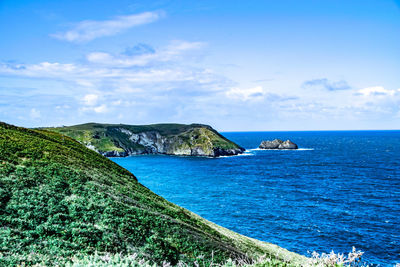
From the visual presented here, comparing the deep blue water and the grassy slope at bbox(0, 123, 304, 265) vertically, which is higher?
the grassy slope at bbox(0, 123, 304, 265)

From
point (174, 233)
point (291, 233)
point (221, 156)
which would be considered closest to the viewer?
point (174, 233)

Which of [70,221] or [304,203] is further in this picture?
[304,203]

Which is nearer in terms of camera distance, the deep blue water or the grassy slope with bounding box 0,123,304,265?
the grassy slope with bounding box 0,123,304,265

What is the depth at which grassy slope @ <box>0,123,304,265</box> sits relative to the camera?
615 inches

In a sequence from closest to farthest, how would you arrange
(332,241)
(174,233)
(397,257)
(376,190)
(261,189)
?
1. (174,233)
2. (397,257)
3. (332,241)
4. (376,190)
5. (261,189)

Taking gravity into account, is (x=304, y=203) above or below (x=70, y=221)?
below

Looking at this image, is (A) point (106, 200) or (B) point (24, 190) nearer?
(B) point (24, 190)

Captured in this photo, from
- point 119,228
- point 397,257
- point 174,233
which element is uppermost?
point 119,228

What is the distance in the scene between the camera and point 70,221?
19016 mm

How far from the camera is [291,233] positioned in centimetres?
5022

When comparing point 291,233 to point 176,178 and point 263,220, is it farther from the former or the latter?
point 176,178

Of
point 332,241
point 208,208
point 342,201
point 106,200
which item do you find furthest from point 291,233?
point 106,200

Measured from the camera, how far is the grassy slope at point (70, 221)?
15.6 metres

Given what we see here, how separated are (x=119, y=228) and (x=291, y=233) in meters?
39.2
